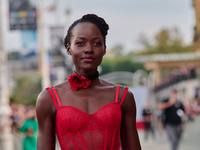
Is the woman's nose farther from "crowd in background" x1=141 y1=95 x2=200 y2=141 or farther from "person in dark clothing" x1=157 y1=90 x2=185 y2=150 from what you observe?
"crowd in background" x1=141 y1=95 x2=200 y2=141

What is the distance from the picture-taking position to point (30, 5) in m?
20.1

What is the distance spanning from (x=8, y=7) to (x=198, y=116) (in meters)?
11.0

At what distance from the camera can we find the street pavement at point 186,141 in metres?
17.8

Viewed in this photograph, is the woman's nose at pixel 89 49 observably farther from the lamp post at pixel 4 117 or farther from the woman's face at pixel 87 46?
the lamp post at pixel 4 117

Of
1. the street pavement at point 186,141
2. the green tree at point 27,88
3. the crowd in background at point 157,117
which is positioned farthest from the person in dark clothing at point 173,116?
the green tree at point 27,88

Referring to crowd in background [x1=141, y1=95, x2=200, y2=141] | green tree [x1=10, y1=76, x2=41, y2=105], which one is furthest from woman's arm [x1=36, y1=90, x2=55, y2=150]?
green tree [x1=10, y1=76, x2=41, y2=105]

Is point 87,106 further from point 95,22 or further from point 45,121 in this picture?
point 95,22

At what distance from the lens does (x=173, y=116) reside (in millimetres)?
11812

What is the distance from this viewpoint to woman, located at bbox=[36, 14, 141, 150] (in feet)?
9.05

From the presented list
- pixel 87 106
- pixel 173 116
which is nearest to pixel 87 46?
pixel 87 106

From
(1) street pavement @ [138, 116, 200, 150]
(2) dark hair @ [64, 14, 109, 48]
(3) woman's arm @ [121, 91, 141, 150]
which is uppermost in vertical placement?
(2) dark hair @ [64, 14, 109, 48]

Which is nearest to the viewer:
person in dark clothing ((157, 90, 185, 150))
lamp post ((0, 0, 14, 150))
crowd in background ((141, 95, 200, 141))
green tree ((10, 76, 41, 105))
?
person in dark clothing ((157, 90, 185, 150))

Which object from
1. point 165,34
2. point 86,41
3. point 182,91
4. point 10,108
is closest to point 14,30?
point 10,108

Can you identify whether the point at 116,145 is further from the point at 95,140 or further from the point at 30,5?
the point at 30,5
